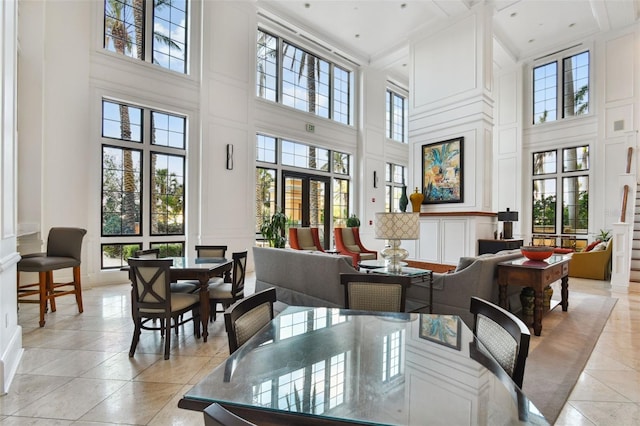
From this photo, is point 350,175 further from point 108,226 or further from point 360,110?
point 108,226

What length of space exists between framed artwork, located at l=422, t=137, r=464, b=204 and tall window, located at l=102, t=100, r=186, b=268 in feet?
17.8

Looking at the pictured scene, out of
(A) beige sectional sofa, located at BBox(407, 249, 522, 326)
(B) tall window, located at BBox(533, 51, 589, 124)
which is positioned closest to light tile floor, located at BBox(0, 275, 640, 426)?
(A) beige sectional sofa, located at BBox(407, 249, 522, 326)

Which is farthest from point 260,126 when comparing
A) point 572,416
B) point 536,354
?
point 572,416

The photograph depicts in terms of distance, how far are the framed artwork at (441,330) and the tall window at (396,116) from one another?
9369mm

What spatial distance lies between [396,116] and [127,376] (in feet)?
33.8

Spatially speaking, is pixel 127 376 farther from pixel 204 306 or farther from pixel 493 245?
pixel 493 245

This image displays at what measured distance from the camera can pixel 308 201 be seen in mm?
8531

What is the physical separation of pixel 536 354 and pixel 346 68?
8.48m

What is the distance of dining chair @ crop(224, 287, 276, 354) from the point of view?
1.30 meters

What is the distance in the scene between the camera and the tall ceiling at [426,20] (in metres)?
7.02

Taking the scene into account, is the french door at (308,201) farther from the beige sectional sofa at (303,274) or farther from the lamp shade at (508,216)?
the lamp shade at (508,216)

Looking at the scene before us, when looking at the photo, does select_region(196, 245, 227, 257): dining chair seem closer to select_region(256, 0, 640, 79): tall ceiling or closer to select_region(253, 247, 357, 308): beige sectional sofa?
select_region(253, 247, 357, 308): beige sectional sofa

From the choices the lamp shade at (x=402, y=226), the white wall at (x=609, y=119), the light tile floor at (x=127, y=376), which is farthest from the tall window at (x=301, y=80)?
the white wall at (x=609, y=119)

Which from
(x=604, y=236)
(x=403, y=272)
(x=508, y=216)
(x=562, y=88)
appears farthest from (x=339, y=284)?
(x=562, y=88)
